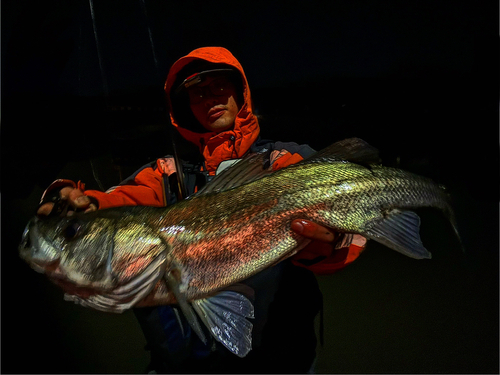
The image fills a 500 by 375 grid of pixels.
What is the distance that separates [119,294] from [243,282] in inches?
17.9

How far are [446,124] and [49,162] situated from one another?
2977 mm

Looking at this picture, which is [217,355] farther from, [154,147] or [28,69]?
[28,69]

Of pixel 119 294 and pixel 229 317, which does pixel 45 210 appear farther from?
pixel 229 317

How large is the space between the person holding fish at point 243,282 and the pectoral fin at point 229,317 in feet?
0.83

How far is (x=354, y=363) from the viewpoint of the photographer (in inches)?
69.7

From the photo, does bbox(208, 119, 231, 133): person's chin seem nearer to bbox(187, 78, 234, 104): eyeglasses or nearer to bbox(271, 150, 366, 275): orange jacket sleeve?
bbox(187, 78, 234, 104): eyeglasses

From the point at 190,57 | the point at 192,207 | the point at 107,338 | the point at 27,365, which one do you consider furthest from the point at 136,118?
the point at 27,365

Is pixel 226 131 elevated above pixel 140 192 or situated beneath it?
elevated above

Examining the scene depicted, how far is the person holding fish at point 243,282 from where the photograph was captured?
0.97 meters

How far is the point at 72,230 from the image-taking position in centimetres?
65

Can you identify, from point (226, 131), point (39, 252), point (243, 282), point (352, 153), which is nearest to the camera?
point (39, 252)

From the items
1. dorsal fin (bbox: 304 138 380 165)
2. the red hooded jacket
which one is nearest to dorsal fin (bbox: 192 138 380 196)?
dorsal fin (bbox: 304 138 380 165)

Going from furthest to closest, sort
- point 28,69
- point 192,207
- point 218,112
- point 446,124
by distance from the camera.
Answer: point 446,124
point 28,69
point 218,112
point 192,207

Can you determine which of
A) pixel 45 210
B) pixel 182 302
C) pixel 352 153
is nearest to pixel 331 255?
pixel 352 153
